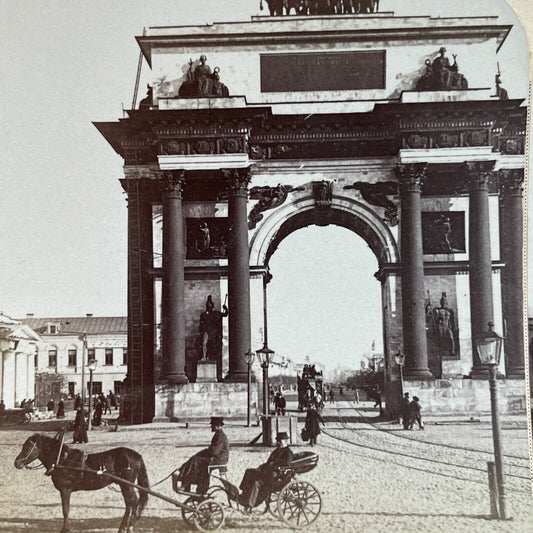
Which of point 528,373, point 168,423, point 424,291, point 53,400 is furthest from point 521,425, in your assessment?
point 53,400

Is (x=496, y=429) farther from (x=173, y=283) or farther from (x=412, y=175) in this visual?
(x=173, y=283)

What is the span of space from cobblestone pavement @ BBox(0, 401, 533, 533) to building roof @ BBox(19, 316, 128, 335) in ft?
3.36

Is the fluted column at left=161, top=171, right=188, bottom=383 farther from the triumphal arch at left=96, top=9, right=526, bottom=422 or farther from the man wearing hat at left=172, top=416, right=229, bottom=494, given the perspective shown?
the man wearing hat at left=172, top=416, right=229, bottom=494

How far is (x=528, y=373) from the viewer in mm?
7551

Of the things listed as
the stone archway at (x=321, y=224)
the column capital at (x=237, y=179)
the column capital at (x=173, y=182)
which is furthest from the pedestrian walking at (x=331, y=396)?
the column capital at (x=173, y=182)

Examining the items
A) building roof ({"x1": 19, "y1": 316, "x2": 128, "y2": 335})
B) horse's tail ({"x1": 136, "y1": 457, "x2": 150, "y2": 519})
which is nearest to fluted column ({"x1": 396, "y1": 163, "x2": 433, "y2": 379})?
building roof ({"x1": 19, "y1": 316, "x2": 128, "y2": 335})

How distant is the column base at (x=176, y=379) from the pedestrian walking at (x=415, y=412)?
267cm

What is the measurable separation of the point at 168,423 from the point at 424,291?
3.75 meters

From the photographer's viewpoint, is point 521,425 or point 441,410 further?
point 441,410

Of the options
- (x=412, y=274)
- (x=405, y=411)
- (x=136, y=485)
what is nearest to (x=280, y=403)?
(x=405, y=411)

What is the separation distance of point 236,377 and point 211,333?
99 centimetres

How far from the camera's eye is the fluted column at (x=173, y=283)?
9.77 m

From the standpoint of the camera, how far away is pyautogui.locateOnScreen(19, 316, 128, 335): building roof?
7.86 meters

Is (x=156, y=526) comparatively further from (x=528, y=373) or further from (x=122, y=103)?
(x=122, y=103)
